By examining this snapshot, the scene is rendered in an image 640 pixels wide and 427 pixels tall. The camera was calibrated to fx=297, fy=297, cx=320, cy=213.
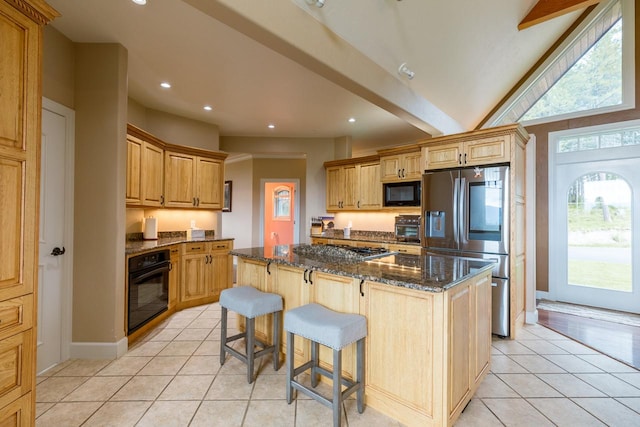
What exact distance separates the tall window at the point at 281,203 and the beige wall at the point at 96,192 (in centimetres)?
538

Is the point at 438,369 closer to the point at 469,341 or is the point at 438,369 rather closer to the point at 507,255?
the point at 469,341

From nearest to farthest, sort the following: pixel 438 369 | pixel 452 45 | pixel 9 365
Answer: pixel 9 365 < pixel 438 369 < pixel 452 45

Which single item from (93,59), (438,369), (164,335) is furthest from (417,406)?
(93,59)

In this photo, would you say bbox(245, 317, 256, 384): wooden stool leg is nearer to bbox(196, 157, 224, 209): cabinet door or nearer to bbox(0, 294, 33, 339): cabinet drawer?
bbox(0, 294, 33, 339): cabinet drawer

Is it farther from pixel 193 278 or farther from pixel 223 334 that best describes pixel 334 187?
pixel 223 334

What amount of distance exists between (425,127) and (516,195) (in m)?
1.30

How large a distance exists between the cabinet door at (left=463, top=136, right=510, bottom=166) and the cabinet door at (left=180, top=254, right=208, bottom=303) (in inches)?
147

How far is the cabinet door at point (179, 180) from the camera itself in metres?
4.16

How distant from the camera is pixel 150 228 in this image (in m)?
4.03

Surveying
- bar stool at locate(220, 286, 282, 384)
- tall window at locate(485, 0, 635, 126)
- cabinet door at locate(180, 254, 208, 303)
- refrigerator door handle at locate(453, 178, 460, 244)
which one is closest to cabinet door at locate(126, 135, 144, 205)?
cabinet door at locate(180, 254, 208, 303)

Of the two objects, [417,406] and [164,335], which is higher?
[417,406]

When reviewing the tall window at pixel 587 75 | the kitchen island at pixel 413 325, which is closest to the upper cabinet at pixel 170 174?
the kitchen island at pixel 413 325

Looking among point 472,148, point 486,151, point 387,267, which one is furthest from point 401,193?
point 387,267

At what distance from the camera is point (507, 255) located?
325cm
